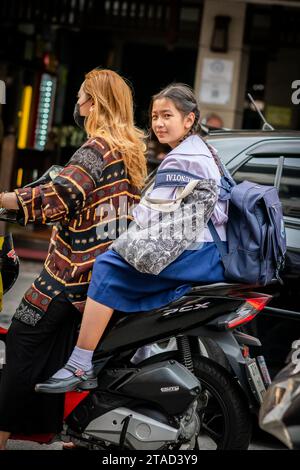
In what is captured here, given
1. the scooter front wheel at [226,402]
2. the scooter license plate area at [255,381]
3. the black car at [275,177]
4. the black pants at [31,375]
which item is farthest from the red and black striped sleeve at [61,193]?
the black car at [275,177]

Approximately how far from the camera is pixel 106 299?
12.7ft

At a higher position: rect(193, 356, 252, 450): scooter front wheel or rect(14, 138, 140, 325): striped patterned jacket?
rect(14, 138, 140, 325): striped patterned jacket

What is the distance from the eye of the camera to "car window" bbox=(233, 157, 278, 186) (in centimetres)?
527

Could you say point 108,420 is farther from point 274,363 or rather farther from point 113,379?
point 274,363

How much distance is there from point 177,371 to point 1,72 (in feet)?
29.9

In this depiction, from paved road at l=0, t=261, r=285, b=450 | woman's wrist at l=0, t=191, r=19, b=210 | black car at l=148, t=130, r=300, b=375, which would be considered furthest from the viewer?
black car at l=148, t=130, r=300, b=375

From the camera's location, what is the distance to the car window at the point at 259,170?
5.27 metres

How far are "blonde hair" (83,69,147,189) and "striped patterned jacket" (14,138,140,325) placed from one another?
4 centimetres

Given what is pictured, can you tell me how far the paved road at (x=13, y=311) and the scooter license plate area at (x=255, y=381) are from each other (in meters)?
0.95

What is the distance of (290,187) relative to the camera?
5.29 m

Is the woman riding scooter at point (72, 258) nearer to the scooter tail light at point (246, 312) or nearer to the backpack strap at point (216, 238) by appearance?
the backpack strap at point (216, 238)

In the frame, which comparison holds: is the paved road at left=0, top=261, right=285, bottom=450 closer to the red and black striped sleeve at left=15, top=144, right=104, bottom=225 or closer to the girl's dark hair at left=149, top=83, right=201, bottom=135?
the red and black striped sleeve at left=15, top=144, right=104, bottom=225

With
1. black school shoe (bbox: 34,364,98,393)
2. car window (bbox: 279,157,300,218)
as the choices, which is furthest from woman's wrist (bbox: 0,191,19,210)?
car window (bbox: 279,157,300,218)

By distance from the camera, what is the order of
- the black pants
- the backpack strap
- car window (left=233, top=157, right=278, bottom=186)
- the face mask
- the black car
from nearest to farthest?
1. the backpack strap
2. the black pants
3. the face mask
4. the black car
5. car window (left=233, top=157, right=278, bottom=186)
